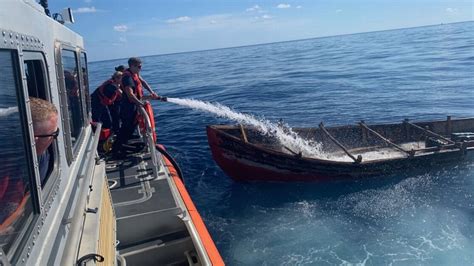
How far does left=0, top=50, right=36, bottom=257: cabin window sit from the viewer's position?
5.66ft

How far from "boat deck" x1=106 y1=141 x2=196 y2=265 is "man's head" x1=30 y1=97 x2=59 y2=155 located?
9.32ft

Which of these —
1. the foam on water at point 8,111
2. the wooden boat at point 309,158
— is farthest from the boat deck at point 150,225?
the wooden boat at point 309,158

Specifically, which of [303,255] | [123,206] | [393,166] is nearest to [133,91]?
[123,206]

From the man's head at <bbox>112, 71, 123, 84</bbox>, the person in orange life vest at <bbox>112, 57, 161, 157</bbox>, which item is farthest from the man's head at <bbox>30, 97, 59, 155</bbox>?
the man's head at <bbox>112, 71, 123, 84</bbox>

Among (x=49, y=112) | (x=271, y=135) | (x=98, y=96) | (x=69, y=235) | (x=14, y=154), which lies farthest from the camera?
(x=271, y=135)

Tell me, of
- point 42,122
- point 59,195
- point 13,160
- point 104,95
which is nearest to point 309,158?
point 104,95

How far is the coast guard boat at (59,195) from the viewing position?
1.82 metres

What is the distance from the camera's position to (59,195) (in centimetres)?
277

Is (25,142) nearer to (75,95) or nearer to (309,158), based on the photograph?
(75,95)

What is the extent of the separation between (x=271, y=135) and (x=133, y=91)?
21.7 feet

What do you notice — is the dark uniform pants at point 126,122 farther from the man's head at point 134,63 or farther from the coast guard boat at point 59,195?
the coast guard boat at point 59,195

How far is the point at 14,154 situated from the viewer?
1848mm

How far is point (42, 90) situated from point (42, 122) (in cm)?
57

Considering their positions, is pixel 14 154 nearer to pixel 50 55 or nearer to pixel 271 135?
pixel 50 55
